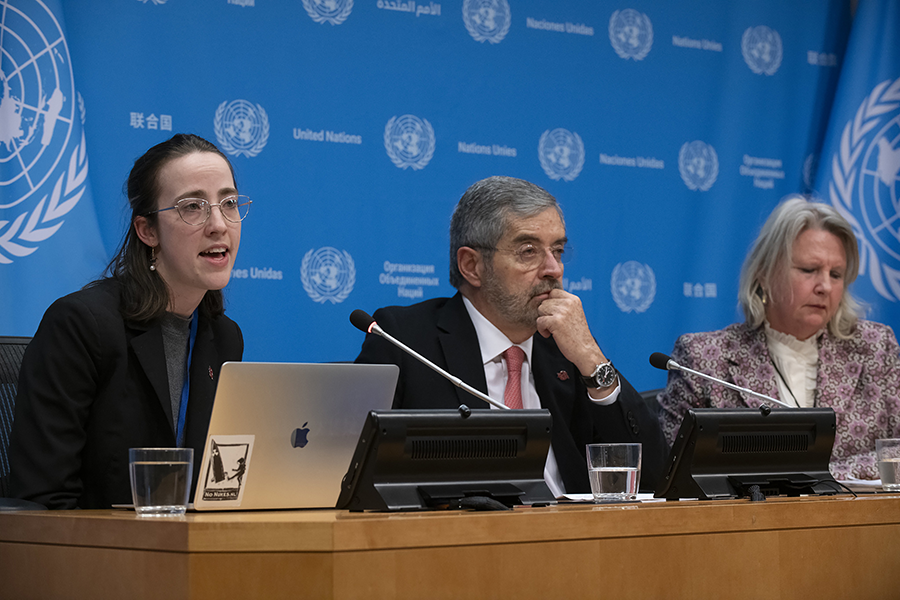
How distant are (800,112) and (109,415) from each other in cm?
309

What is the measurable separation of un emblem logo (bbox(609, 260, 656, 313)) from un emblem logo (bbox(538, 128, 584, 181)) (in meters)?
0.40

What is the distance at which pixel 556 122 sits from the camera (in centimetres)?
350

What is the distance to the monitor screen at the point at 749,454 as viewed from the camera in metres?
1.76

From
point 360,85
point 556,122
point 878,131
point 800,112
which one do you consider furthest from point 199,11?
point 878,131

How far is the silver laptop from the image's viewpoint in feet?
4.86

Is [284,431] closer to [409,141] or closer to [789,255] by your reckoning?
[409,141]

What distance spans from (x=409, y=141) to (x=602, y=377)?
1292 millimetres

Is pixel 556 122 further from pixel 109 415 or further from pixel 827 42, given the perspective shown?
pixel 109 415

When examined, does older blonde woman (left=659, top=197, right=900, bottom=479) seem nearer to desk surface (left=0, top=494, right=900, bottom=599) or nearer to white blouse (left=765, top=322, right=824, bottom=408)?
white blouse (left=765, top=322, right=824, bottom=408)

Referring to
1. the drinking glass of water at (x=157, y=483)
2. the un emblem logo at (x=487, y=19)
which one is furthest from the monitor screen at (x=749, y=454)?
the un emblem logo at (x=487, y=19)

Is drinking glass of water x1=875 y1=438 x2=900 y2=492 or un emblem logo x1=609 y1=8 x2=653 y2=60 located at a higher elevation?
un emblem logo x1=609 y1=8 x2=653 y2=60

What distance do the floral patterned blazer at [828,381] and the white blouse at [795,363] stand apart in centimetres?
3

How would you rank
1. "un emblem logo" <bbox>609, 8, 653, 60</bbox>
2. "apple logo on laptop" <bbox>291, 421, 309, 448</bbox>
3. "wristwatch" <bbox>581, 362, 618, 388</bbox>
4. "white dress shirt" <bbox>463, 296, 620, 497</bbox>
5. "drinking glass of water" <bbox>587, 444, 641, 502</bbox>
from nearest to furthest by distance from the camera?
"apple logo on laptop" <bbox>291, 421, 309, 448</bbox> → "drinking glass of water" <bbox>587, 444, 641, 502</bbox> → "wristwatch" <bbox>581, 362, 618, 388</bbox> → "white dress shirt" <bbox>463, 296, 620, 497</bbox> → "un emblem logo" <bbox>609, 8, 653, 60</bbox>

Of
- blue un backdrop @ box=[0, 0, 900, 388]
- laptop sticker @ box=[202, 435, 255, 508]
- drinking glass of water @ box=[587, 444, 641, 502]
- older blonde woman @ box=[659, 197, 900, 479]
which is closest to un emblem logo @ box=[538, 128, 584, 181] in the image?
blue un backdrop @ box=[0, 0, 900, 388]
